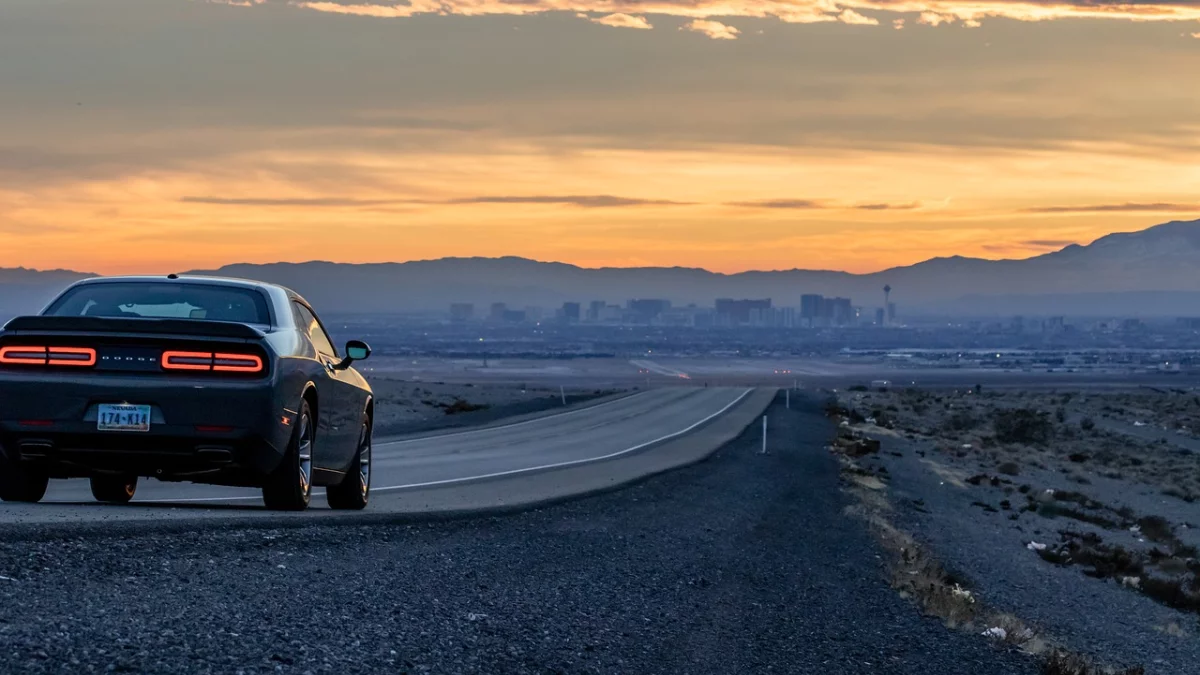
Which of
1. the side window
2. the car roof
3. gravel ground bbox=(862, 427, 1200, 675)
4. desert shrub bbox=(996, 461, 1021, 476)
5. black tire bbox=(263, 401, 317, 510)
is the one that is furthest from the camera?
desert shrub bbox=(996, 461, 1021, 476)

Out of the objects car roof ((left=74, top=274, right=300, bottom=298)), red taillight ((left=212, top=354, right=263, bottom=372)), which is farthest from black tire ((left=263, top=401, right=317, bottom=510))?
car roof ((left=74, top=274, right=300, bottom=298))

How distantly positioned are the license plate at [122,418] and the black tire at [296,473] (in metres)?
1.15

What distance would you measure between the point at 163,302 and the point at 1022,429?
171ft

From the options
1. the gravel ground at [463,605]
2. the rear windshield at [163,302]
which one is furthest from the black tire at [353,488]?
the rear windshield at [163,302]

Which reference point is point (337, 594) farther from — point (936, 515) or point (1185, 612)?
→ point (936, 515)

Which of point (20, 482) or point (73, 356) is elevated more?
point (73, 356)

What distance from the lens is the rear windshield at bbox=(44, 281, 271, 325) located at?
11078 mm

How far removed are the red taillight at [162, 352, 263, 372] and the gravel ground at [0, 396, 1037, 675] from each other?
3.94 feet

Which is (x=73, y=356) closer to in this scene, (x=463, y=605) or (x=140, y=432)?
(x=140, y=432)

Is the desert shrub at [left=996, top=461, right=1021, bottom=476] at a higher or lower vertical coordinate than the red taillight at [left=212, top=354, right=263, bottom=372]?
lower

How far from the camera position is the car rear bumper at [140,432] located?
1020cm

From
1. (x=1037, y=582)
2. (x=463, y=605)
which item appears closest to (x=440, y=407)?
(x=1037, y=582)

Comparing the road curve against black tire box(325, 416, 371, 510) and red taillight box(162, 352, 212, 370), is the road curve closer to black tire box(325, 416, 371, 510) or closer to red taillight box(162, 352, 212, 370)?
black tire box(325, 416, 371, 510)

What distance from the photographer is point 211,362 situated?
10352 millimetres
